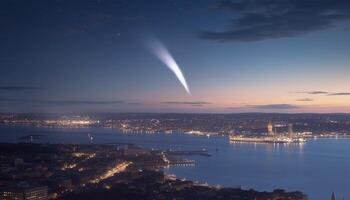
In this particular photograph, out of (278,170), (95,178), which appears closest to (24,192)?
(95,178)

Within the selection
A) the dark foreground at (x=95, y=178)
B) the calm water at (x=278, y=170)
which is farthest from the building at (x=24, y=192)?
the calm water at (x=278, y=170)

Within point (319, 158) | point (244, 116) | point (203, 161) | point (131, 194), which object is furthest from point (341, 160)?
point (244, 116)

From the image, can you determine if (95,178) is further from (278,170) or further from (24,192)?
(278,170)

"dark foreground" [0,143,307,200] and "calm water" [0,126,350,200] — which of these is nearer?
"dark foreground" [0,143,307,200]

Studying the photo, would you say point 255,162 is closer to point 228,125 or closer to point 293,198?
point 293,198

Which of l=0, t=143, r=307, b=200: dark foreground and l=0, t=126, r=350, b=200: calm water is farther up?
l=0, t=143, r=307, b=200: dark foreground

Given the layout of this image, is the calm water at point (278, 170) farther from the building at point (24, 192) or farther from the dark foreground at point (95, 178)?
the building at point (24, 192)

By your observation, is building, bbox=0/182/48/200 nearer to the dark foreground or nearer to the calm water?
the dark foreground

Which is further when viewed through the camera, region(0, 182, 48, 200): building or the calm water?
the calm water

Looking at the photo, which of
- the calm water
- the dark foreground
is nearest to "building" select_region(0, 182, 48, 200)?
the dark foreground
